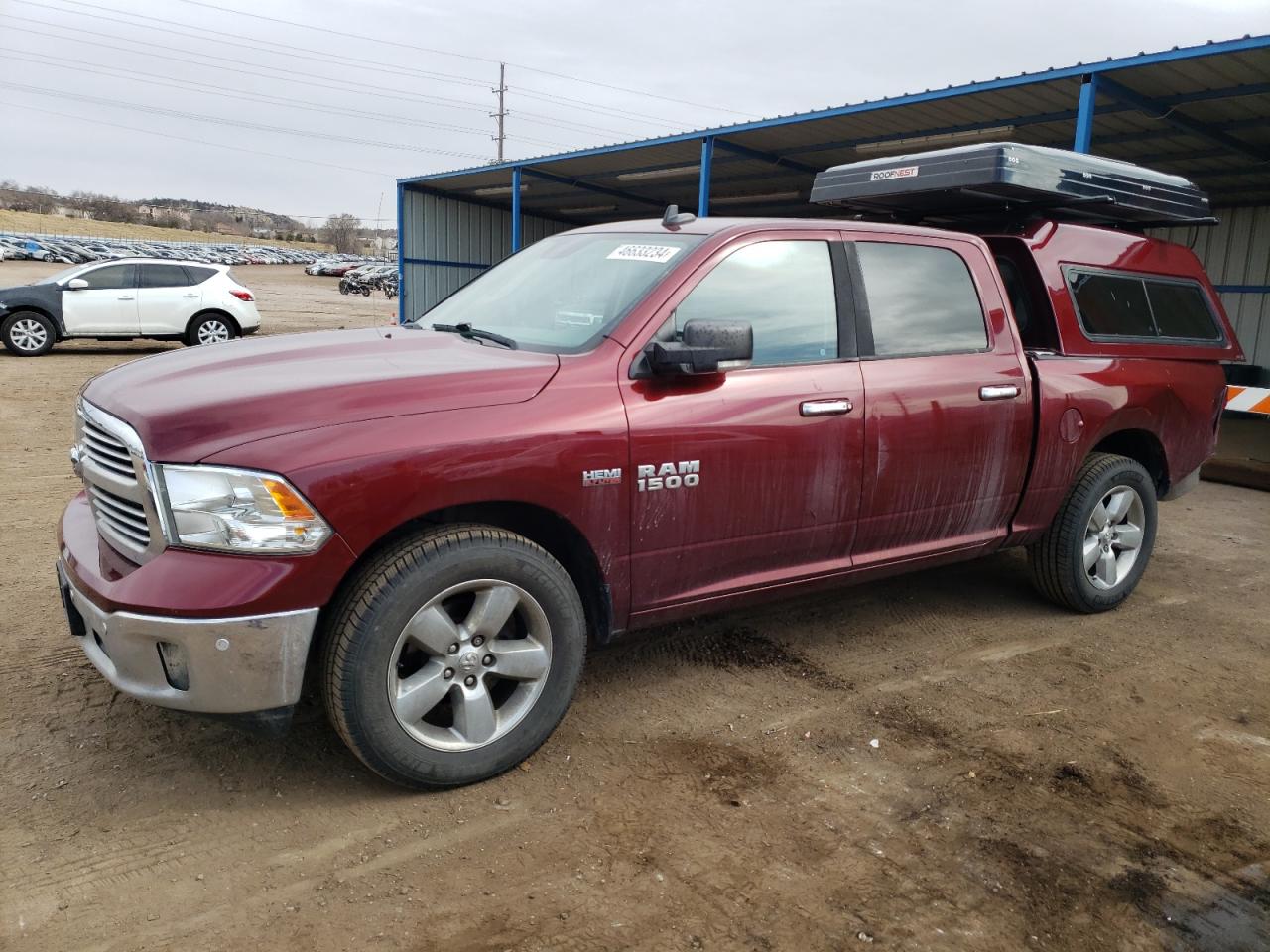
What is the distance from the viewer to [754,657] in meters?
4.19

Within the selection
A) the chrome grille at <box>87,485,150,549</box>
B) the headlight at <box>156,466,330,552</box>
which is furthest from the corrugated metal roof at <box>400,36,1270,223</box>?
the chrome grille at <box>87,485,150,549</box>

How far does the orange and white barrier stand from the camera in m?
8.28

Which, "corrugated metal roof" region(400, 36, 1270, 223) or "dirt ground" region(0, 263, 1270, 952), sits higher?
"corrugated metal roof" region(400, 36, 1270, 223)

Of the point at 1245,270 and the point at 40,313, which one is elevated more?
the point at 1245,270

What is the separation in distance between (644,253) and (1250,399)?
7.17 meters

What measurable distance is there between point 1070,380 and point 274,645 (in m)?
3.70

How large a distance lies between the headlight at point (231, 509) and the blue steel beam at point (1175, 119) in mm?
10008

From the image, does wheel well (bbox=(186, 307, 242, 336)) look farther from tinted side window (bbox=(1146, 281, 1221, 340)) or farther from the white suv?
tinted side window (bbox=(1146, 281, 1221, 340))

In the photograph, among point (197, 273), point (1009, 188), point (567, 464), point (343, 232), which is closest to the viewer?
point (567, 464)

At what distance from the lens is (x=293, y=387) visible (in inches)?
112

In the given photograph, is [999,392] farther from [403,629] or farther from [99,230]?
[99,230]

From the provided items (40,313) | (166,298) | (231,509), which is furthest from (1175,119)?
(40,313)

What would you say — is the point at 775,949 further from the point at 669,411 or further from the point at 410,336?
the point at 410,336

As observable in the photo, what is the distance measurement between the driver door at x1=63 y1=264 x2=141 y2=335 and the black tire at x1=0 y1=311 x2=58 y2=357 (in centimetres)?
28
